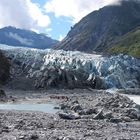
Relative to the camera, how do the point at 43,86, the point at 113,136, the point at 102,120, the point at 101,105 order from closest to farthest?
the point at 113,136
the point at 102,120
the point at 101,105
the point at 43,86

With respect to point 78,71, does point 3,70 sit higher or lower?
lower

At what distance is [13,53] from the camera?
150750mm

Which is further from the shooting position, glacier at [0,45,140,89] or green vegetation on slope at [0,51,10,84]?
green vegetation on slope at [0,51,10,84]

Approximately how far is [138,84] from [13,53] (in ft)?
184

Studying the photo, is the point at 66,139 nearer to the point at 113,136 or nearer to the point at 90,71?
the point at 113,136

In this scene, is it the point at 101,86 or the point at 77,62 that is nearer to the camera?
the point at 101,86

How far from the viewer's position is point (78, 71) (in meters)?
101

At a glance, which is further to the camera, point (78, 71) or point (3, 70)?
point (78, 71)

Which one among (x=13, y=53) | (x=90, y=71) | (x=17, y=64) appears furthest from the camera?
(x=13, y=53)

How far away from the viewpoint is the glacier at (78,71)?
9244cm

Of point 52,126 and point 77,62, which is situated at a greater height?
point 77,62

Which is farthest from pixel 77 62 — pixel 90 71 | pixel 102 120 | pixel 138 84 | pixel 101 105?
pixel 102 120

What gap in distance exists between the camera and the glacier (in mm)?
92438

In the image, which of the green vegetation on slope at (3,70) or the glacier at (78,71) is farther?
the green vegetation on slope at (3,70)
